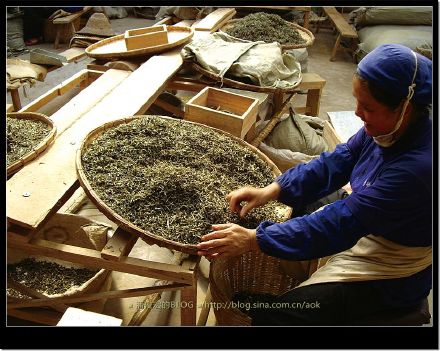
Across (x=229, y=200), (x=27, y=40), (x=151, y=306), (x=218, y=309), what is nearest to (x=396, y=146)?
(x=229, y=200)

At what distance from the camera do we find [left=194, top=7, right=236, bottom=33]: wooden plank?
297 centimetres

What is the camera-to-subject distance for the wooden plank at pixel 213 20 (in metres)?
2.97

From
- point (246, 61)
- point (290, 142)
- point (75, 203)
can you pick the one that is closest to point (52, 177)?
point (75, 203)

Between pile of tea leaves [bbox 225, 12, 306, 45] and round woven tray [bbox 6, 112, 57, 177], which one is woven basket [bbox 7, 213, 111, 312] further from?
pile of tea leaves [bbox 225, 12, 306, 45]

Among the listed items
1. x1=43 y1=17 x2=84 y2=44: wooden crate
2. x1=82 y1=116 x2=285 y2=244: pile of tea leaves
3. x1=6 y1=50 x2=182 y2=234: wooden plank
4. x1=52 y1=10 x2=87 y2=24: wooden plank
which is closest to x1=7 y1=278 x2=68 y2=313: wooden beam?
x1=6 y1=50 x2=182 y2=234: wooden plank

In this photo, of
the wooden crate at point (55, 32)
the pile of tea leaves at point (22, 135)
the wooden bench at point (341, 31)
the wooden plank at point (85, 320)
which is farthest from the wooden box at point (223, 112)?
the wooden crate at point (55, 32)

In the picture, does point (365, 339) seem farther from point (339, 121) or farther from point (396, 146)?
point (339, 121)

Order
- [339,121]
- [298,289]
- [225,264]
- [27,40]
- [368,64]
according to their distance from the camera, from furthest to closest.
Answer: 1. [27,40]
2. [339,121]
3. [225,264]
4. [298,289]
5. [368,64]

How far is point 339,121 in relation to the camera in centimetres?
329

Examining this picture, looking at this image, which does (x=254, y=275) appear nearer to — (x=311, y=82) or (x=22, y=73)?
(x=311, y=82)

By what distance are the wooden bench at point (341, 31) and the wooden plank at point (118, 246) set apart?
3.95m

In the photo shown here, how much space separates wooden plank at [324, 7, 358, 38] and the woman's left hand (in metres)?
3.87

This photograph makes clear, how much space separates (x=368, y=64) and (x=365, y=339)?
76 centimetres

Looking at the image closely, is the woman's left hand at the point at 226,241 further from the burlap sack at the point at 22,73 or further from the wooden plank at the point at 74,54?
the wooden plank at the point at 74,54
